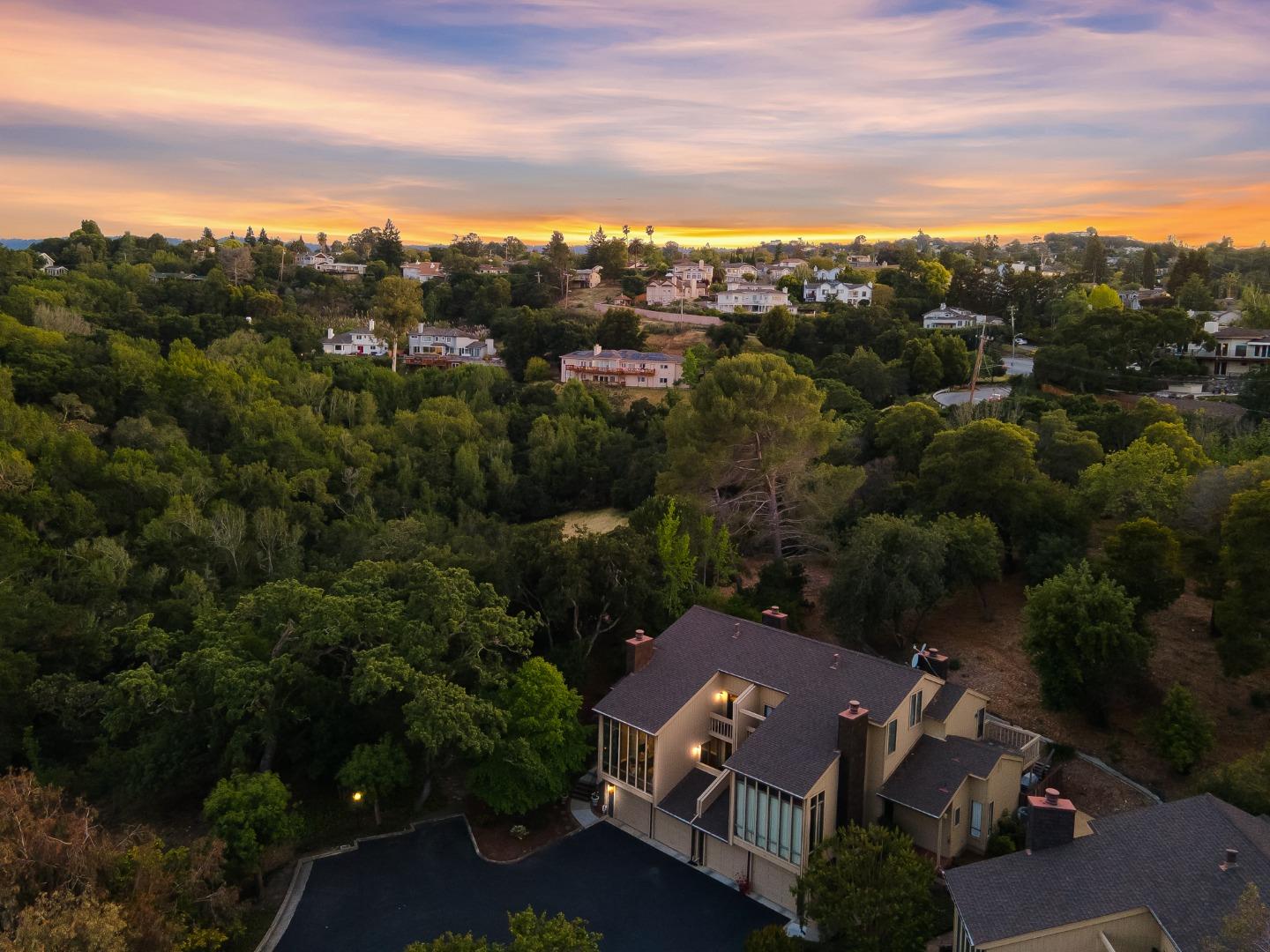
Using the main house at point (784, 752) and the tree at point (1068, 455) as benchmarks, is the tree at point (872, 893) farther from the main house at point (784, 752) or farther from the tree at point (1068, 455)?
the tree at point (1068, 455)

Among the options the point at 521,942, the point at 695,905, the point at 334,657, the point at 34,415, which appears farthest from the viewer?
the point at 34,415

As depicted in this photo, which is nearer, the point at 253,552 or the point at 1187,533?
the point at 1187,533

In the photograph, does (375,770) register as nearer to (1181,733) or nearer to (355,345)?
(1181,733)

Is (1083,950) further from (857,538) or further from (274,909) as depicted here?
(274,909)

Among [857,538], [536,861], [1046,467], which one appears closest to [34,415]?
[536,861]

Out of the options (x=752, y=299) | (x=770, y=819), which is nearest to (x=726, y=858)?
(x=770, y=819)

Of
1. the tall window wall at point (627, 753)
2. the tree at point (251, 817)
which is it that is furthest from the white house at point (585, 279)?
the tree at point (251, 817)

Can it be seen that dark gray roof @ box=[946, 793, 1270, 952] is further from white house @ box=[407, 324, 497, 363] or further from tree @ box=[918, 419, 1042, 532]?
white house @ box=[407, 324, 497, 363]

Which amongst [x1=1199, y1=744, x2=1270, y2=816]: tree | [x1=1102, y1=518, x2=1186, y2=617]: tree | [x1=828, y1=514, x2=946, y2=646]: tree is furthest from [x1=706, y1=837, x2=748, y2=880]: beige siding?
[x1=1102, y1=518, x2=1186, y2=617]: tree
